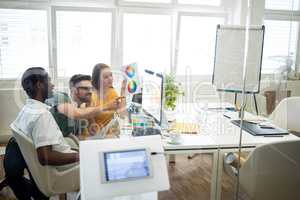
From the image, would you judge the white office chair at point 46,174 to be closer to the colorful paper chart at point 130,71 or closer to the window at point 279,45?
the colorful paper chart at point 130,71

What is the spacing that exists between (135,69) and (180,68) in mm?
926

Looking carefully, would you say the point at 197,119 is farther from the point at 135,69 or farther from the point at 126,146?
the point at 126,146

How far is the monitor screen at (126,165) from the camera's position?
1481 mm

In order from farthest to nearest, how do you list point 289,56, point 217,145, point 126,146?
point 289,56 → point 217,145 → point 126,146

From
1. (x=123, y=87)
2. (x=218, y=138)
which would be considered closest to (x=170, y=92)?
(x=123, y=87)

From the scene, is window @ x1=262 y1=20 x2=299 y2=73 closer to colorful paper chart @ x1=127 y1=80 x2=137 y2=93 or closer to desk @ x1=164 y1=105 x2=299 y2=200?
desk @ x1=164 y1=105 x2=299 y2=200

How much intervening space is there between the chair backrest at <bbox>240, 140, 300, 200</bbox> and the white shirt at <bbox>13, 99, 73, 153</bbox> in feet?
4.09

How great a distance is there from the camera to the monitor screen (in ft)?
4.86

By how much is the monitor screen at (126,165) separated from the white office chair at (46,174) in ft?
1.83

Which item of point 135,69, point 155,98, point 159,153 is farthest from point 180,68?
point 159,153

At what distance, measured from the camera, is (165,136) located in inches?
87.1

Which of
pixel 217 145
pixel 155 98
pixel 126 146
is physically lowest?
pixel 217 145

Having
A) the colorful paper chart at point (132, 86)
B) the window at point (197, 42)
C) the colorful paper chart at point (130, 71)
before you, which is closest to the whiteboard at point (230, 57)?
the window at point (197, 42)

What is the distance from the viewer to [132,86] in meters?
2.67
